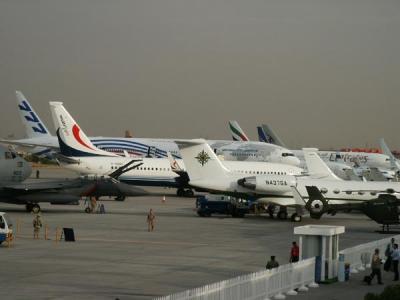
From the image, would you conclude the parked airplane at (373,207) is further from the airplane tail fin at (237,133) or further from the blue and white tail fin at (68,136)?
the airplane tail fin at (237,133)

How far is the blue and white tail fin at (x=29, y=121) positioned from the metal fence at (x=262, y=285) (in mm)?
73672

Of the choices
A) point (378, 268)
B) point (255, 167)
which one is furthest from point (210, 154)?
point (378, 268)

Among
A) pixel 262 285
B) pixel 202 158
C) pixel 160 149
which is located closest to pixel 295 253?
pixel 262 285

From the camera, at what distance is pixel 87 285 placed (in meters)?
26.4

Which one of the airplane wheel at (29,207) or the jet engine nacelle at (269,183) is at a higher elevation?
the jet engine nacelle at (269,183)

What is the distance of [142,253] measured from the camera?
35.1m

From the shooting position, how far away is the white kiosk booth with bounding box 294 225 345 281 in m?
28.5

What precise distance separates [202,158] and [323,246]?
2768 cm

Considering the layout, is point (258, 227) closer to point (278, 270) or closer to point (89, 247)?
point (89, 247)

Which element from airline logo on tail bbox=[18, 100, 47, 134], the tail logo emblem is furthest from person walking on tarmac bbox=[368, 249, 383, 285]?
airline logo on tail bbox=[18, 100, 47, 134]

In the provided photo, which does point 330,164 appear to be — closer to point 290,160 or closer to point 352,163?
point 290,160

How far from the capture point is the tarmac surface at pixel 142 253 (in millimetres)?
26109

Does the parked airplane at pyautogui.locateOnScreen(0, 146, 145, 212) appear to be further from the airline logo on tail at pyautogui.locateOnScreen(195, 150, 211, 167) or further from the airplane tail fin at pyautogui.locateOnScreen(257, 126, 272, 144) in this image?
the airplane tail fin at pyautogui.locateOnScreen(257, 126, 272, 144)

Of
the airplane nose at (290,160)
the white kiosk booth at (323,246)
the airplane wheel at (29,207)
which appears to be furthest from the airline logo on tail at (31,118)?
the white kiosk booth at (323,246)
